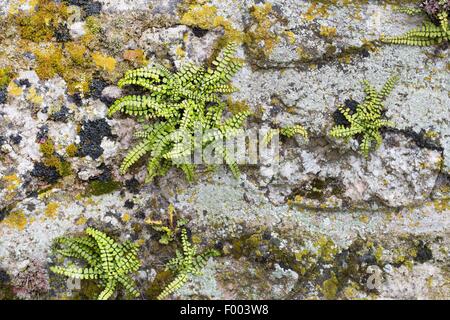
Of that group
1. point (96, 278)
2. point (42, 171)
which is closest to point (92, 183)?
point (42, 171)

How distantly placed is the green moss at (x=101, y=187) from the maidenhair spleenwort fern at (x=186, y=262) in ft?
3.46

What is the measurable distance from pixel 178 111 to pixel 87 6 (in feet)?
5.82

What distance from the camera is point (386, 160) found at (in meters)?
6.47

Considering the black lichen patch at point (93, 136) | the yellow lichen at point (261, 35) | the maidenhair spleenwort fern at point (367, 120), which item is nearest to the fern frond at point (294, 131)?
the maidenhair spleenwort fern at point (367, 120)

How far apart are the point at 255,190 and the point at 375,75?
2159mm

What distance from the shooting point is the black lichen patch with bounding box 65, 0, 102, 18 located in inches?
250

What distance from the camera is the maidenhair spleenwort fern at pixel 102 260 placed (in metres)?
6.02

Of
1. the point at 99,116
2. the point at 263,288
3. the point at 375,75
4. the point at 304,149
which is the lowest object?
the point at 263,288

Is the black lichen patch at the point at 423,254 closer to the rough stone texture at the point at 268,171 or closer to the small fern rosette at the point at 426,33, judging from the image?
the rough stone texture at the point at 268,171

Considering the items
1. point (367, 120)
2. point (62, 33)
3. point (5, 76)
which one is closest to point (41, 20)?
point (62, 33)

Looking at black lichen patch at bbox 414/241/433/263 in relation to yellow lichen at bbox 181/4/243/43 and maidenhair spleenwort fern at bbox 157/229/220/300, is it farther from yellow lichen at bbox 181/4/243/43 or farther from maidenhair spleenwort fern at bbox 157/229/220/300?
yellow lichen at bbox 181/4/243/43

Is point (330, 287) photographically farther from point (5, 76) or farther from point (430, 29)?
point (5, 76)

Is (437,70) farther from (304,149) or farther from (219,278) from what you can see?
(219,278)

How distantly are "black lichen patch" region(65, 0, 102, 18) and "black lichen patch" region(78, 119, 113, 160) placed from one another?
53.4 inches
